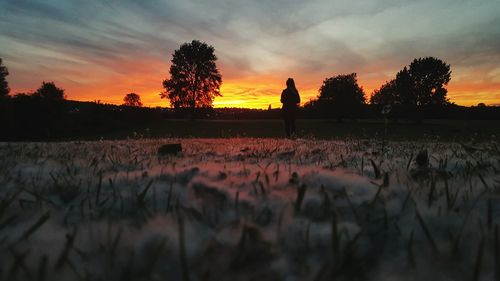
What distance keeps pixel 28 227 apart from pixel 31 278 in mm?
405

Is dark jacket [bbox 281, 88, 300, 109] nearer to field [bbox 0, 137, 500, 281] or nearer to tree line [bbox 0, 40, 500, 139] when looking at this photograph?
field [bbox 0, 137, 500, 281]

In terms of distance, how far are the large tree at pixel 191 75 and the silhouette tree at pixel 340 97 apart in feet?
79.3

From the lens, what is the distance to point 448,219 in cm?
129

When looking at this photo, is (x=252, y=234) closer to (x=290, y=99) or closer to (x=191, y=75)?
(x=290, y=99)

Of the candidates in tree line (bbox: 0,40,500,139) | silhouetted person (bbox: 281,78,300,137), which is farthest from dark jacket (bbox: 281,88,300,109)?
tree line (bbox: 0,40,500,139)

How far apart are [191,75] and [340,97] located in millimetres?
32120

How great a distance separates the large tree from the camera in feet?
210

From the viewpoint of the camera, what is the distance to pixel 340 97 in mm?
67812

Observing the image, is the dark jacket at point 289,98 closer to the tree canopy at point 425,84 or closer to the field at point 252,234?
the field at point 252,234

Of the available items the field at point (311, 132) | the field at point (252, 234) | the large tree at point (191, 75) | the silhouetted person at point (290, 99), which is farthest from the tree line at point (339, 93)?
the field at point (252, 234)

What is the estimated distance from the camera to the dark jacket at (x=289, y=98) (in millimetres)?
14047

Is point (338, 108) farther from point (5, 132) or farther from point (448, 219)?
point (448, 219)

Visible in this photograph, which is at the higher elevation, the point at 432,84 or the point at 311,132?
the point at 432,84

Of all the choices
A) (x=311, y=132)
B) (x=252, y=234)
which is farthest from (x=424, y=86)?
(x=252, y=234)
